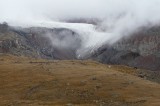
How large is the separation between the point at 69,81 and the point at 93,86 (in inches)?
523

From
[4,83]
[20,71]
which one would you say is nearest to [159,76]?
[20,71]

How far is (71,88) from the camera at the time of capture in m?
136

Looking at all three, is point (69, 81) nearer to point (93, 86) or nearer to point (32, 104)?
point (93, 86)

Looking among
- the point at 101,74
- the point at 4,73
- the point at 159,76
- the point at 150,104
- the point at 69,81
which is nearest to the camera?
the point at 150,104

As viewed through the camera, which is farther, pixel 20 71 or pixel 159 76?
pixel 159 76

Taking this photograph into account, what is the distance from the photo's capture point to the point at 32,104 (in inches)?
4141

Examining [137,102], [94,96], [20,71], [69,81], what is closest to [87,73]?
[69,81]

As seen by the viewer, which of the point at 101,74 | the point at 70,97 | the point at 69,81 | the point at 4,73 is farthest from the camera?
the point at 4,73

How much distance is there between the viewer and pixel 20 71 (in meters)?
176

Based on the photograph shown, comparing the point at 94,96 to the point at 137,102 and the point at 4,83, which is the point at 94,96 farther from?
the point at 4,83

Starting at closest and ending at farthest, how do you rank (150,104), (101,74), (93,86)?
(150,104) < (93,86) < (101,74)

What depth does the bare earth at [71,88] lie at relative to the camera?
114 metres

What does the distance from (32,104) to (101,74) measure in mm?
58138

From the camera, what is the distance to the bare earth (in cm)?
11438
